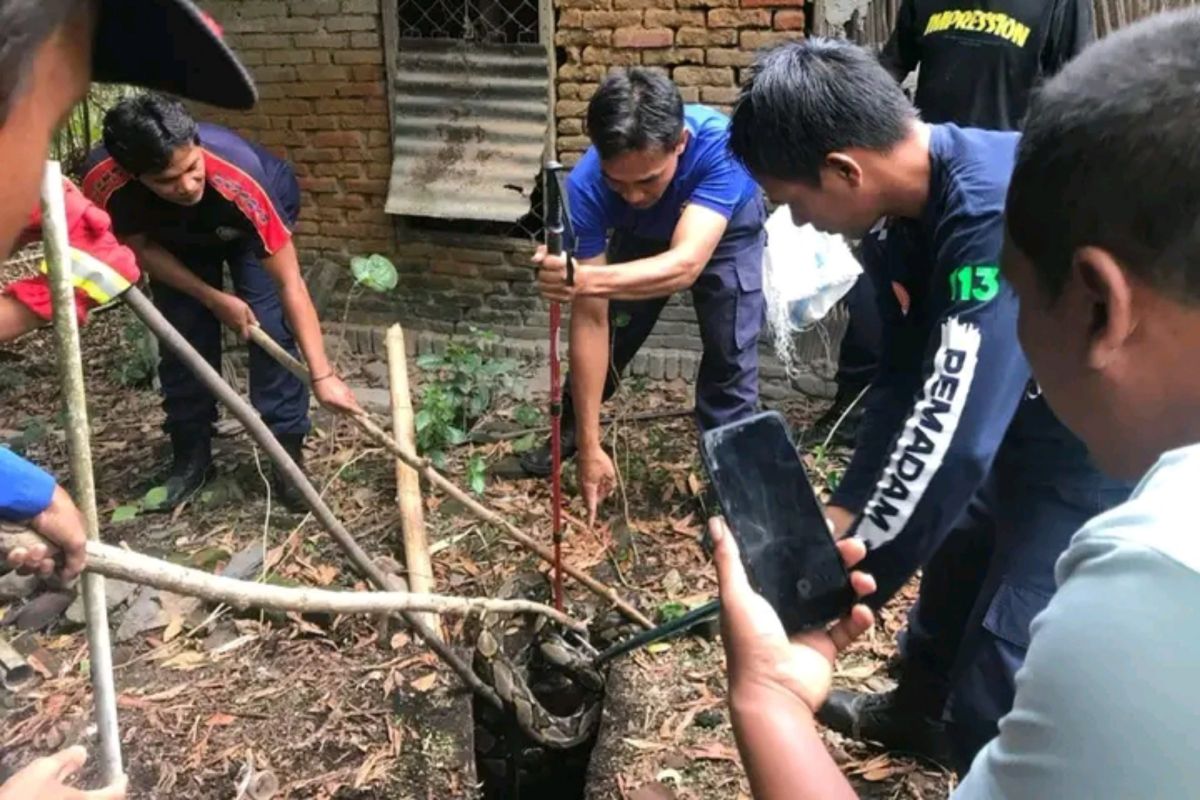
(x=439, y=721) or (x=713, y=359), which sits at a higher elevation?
(x=713, y=359)

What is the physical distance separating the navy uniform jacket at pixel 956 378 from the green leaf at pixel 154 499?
142 inches

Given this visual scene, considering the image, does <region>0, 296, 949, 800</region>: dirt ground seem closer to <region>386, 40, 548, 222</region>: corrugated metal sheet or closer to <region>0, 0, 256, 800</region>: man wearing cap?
<region>386, 40, 548, 222</region>: corrugated metal sheet

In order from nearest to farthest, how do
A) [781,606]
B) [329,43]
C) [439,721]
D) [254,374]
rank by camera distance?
[781,606] < [439,721] < [254,374] < [329,43]

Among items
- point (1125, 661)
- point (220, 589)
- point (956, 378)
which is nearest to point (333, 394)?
point (220, 589)

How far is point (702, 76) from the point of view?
5.53 m

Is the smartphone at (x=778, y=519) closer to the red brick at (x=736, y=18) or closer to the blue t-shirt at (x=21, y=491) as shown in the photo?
the blue t-shirt at (x=21, y=491)

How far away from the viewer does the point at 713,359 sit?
4.33 m

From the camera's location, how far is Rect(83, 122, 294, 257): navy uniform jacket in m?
4.05

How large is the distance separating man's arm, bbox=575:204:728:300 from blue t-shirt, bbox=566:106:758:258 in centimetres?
7

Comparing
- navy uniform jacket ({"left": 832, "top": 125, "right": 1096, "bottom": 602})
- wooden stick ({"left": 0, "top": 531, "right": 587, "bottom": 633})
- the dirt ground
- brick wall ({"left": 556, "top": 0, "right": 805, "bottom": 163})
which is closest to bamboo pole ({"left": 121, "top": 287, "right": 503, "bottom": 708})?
the dirt ground

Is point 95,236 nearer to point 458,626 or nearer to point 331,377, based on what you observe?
point 331,377

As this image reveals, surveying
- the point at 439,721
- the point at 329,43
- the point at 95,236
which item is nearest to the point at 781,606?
the point at 439,721

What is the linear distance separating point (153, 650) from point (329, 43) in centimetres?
392

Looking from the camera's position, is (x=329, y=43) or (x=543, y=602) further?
(x=329, y=43)
